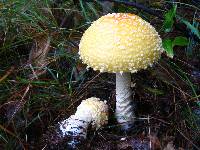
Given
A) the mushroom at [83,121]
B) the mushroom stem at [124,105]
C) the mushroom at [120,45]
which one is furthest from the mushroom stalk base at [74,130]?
the mushroom at [120,45]

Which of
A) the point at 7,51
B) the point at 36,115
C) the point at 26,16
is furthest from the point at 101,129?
the point at 26,16

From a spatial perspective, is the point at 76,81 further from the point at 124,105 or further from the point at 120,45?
the point at 120,45

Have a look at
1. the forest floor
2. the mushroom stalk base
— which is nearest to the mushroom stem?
the forest floor

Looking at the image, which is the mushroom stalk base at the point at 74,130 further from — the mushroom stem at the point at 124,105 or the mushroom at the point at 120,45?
the mushroom at the point at 120,45

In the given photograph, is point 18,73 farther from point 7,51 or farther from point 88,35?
point 88,35

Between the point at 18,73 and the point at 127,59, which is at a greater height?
the point at 127,59

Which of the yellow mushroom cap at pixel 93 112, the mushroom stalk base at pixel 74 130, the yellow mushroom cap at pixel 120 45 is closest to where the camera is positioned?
the yellow mushroom cap at pixel 120 45

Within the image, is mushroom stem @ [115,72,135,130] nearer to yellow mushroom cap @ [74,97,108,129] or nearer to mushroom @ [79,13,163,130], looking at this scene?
yellow mushroom cap @ [74,97,108,129]
